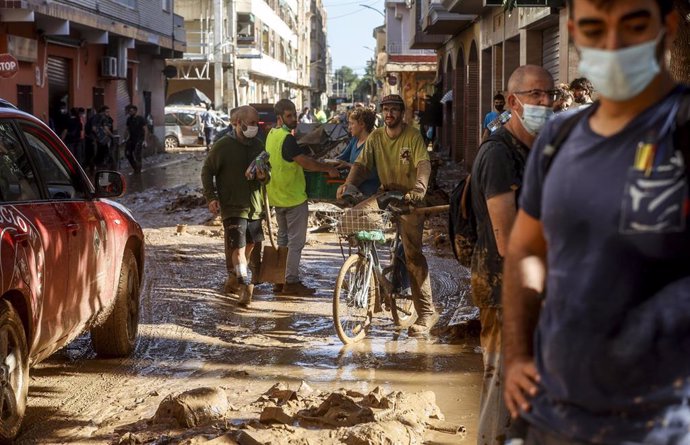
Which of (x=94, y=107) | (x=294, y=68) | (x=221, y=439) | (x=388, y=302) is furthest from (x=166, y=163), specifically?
(x=294, y=68)

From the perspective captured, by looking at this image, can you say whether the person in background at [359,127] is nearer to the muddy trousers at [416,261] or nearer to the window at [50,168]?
the muddy trousers at [416,261]

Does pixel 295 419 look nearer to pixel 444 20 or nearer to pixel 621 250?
pixel 621 250

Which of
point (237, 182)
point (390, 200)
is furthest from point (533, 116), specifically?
point (237, 182)

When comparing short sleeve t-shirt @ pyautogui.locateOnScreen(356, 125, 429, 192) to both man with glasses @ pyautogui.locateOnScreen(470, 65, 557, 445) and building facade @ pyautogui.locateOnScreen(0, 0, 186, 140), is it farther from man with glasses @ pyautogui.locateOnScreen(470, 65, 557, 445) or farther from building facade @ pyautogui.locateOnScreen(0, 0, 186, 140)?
building facade @ pyautogui.locateOnScreen(0, 0, 186, 140)

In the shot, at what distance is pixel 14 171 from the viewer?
6.52m

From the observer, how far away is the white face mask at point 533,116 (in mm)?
4758

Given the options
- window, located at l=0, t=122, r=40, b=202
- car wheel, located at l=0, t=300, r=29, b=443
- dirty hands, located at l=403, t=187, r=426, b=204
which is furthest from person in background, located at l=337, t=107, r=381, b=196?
car wheel, located at l=0, t=300, r=29, b=443

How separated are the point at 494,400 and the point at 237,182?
20.7ft

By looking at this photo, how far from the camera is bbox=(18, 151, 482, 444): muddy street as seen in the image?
6.58m

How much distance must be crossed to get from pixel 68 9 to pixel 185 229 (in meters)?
14.3

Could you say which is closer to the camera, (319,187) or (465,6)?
(319,187)

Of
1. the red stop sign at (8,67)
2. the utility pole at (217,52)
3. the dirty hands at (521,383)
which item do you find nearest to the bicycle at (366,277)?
the dirty hands at (521,383)

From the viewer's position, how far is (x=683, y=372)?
2527 millimetres

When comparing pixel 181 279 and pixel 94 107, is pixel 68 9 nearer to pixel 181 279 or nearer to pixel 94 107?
pixel 94 107
